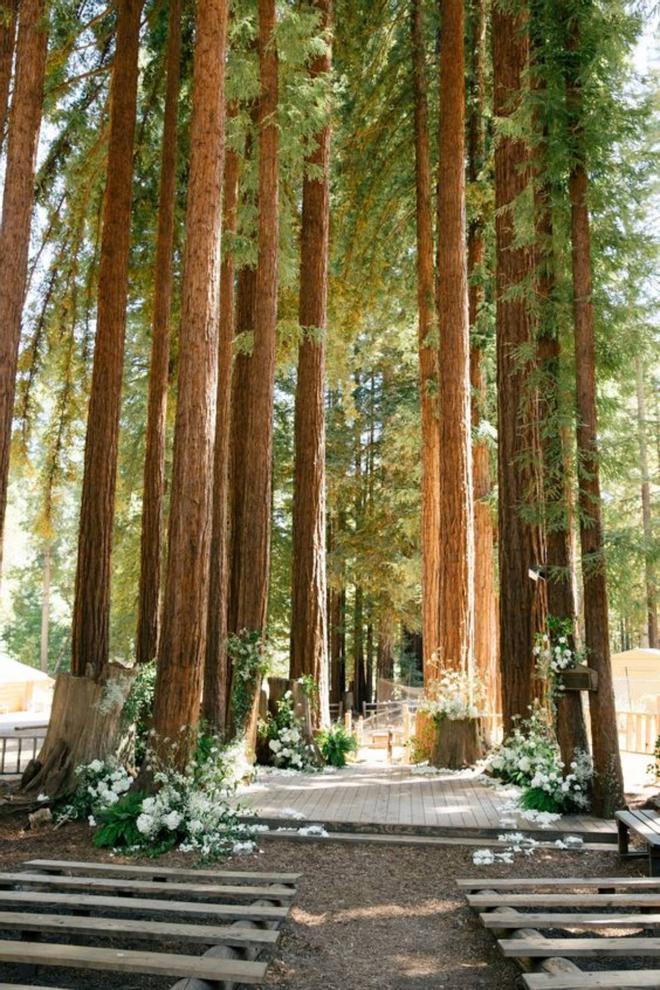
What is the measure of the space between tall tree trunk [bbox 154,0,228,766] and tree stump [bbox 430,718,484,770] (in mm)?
4132

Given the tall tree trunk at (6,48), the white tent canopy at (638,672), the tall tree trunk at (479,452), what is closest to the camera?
the tall tree trunk at (6,48)

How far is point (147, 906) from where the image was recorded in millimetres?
4270

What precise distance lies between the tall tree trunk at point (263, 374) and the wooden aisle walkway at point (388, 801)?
6.89 feet

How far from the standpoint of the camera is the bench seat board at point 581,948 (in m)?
3.69

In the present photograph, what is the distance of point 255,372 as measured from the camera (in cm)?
1067

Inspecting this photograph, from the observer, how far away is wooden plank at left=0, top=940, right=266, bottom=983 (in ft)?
11.4

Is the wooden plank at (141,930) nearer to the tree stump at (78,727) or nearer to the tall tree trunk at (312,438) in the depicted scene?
the tree stump at (78,727)

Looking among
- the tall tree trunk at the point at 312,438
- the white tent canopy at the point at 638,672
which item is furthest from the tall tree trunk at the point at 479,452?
the white tent canopy at the point at 638,672

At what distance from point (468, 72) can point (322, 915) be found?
1371 cm

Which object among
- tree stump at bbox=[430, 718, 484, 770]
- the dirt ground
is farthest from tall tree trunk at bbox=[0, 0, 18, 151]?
tree stump at bbox=[430, 718, 484, 770]

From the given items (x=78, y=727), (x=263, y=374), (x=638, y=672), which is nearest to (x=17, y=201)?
(x=263, y=374)

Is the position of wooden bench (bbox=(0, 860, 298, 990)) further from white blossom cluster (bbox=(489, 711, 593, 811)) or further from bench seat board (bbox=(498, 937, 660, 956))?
white blossom cluster (bbox=(489, 711, 593, 811))

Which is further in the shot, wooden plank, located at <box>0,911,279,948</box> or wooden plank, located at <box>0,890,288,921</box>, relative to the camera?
wooden plank, located at <box>0,890,288,921</box>

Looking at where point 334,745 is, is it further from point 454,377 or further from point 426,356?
point 426,356
